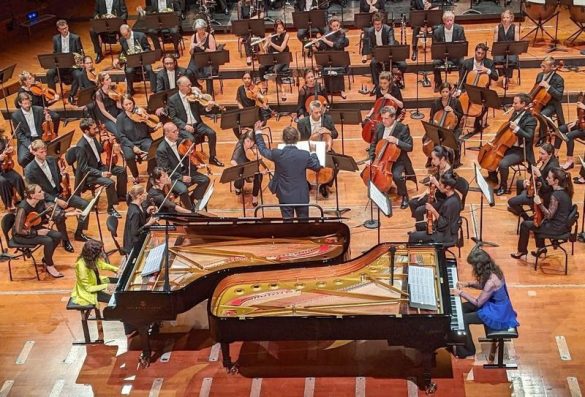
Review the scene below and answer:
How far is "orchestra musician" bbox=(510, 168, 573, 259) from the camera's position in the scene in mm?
9086

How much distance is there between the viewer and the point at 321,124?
11.3 m

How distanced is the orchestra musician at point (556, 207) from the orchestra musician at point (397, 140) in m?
1.94

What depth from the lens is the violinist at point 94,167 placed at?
11039 millimetres

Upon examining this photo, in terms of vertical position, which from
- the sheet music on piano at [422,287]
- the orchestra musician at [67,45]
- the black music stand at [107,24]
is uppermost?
the black music stand at [107,24]

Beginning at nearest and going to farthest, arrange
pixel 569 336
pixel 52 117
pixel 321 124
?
pixel 569 336, pixel 321 124, pixel 52 117

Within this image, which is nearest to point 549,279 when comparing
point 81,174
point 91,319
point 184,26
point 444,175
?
point 444,175

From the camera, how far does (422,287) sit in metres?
7.48

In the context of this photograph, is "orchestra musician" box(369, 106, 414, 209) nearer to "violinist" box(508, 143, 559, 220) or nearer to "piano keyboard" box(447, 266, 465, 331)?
"violinist" box(508, 143, 559, 220)

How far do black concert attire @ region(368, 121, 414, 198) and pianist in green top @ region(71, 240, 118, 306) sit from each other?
395cm

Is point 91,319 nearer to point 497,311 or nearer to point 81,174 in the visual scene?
point 81,174

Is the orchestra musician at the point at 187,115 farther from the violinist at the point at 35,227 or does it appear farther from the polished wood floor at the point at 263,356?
the polished wood floor at the point at 263,356

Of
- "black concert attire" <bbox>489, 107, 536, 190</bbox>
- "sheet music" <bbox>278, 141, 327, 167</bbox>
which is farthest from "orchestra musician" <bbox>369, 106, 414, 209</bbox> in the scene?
"black concert attire" <bbox>489, 107, 536, 190</bbox>

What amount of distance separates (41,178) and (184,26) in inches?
287

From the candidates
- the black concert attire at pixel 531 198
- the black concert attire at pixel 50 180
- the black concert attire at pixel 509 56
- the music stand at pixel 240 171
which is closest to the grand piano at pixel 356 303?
the black concert attire at pixel 531 198
